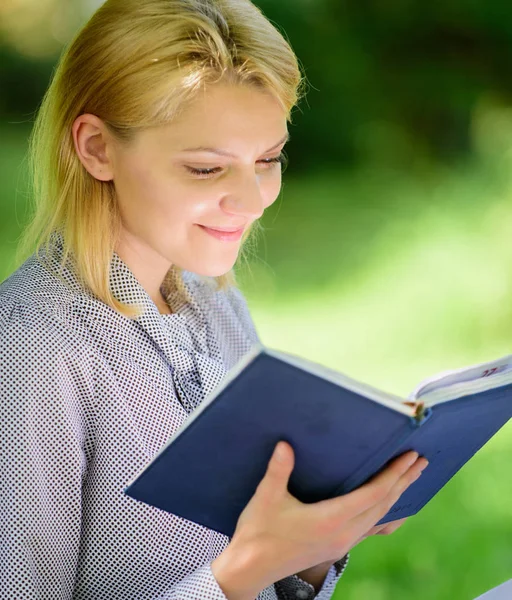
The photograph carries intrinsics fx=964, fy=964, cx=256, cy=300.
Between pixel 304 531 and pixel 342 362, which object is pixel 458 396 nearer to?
pixel 304 531

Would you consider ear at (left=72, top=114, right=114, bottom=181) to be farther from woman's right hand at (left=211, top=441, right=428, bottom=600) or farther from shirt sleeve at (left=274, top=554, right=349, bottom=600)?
shirt sleeve at (left=274, top=554, right=349, bottom=600)

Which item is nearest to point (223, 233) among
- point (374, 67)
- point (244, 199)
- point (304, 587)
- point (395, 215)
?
point (244, 199)

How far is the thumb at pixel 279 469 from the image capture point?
46.8 inches

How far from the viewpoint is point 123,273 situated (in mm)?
1623

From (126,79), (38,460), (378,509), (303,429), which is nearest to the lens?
(303,429)

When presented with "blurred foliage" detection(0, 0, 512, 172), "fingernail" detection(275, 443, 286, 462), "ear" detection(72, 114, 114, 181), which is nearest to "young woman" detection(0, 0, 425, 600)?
"ear" detection(72, 114, 114, 181)

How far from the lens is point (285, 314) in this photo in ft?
16.7

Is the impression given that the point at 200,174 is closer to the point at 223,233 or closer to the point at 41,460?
the point at 223,233

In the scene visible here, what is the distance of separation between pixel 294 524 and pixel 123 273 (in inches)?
22.6

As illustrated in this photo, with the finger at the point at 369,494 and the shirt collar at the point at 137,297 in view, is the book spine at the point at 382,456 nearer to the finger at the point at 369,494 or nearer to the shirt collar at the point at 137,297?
the finger at the point at 369,494

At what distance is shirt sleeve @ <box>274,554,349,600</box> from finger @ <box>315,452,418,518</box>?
0.42 metres

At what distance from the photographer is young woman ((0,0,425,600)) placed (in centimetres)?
142

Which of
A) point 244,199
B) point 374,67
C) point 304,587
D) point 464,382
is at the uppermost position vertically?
point 374,67

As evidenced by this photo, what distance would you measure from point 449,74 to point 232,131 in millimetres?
5812
